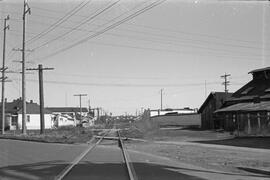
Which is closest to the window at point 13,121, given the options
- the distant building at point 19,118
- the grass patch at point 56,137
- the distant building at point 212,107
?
the distant building at point 19,118

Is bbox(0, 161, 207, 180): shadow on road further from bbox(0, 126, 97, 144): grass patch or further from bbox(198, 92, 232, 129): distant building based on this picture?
bbox(198, 92, 232, 129): distant building

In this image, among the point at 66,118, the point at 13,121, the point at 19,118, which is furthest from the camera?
the point at 66,118

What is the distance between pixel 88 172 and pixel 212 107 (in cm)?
4994

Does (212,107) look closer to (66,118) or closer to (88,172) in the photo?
(88,172)

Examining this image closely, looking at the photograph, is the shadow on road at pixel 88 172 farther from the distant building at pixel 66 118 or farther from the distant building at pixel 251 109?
the distant building at pixel 66 118

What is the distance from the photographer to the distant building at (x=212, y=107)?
197ft

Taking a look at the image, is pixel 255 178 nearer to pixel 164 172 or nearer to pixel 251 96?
pixel 164 172

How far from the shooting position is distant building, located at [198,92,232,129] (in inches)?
2369

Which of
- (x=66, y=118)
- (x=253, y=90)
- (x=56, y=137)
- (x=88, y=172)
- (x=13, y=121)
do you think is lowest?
(x=56, y=137)

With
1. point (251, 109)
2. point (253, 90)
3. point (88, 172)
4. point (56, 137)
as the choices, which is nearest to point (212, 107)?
point (253, 90)

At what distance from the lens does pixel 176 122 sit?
8894cm

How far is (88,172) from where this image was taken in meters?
13.7

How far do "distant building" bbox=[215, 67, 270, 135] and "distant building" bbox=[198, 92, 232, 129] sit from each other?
5.00m

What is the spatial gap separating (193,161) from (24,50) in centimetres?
3188
